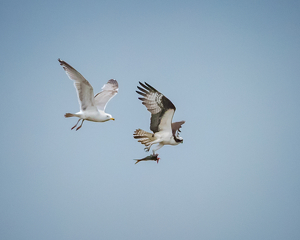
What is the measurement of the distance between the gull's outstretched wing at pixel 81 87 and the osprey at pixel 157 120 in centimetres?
211

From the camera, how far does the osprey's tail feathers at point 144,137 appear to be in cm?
1041

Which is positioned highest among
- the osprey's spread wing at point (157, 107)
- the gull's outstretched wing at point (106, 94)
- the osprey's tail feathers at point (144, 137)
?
the gull's outstretched wing at point (106, 94)

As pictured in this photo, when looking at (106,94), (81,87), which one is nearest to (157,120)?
(81,87)

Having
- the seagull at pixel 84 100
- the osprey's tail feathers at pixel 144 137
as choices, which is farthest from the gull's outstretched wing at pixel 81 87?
the osprey's tail feathers at pixel 144 137

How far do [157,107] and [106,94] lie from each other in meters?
4.14

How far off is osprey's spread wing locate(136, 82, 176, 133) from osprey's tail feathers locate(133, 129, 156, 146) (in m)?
0.19

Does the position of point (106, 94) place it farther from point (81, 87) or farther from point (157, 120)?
point (157, 120)

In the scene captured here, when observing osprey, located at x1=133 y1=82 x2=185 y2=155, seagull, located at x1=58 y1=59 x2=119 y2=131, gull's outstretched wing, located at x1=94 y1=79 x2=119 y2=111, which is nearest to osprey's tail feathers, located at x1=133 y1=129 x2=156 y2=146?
osprey, located at x1=133 y1=82 x2=185 y2=155

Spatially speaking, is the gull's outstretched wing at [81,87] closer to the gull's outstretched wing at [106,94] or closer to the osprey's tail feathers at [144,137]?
the gull's outstretched wing at [106,94]

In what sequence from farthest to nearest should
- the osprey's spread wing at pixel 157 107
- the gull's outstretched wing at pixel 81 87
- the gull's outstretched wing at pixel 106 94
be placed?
the gull's outstretched wing at pixel 106 94
the gull's outstretched wing at pixel 81 87
the osprey's spread wing at pixel 157 107

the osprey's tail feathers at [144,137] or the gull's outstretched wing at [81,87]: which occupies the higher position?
the gull's outstretched wing at [81,87]

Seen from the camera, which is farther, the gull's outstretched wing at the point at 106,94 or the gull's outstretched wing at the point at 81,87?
the gull's outstretched wing at the point at 106,94

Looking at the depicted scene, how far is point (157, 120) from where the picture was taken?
10.4 m

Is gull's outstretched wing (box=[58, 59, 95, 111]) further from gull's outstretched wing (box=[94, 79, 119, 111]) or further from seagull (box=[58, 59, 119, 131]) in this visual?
gull's outstretched wing (box=[94, 79, 119, 111])
